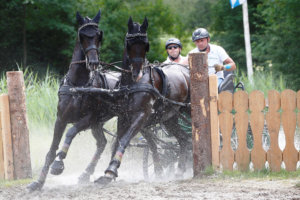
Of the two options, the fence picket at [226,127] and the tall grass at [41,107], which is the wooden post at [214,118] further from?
the tall grass at [41,107]

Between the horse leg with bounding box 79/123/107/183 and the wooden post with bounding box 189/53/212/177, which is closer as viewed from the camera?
the wooden post with bounding box 189/53/212/177

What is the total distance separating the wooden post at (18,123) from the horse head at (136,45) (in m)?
2.00

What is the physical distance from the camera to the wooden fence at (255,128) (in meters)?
6.75

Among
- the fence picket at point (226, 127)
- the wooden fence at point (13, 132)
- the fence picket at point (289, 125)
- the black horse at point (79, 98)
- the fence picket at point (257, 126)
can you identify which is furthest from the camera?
the wooden fence at point (13, 132)

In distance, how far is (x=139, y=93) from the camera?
6.63m

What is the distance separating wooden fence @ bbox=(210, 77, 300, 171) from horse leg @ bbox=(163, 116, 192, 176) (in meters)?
0.99

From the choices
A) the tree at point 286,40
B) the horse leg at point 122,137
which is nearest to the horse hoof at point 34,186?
the horse leg at point 122,137

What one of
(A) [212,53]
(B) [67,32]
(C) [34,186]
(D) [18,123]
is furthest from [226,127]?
(B) [67,32]

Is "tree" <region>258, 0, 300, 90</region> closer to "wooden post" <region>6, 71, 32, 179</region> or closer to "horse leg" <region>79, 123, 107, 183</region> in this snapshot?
"horse leg" <region>79, 123, 107, 183</region>

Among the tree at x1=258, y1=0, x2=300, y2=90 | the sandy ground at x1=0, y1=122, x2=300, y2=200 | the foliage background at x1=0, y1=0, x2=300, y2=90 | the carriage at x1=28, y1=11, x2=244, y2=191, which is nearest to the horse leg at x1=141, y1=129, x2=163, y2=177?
the sandy ground at x1=0, y1=122, x2=300, y2=200

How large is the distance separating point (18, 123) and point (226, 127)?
2935mm

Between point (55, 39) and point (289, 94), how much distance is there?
16.8 m

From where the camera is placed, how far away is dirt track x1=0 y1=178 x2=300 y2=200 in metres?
5.61

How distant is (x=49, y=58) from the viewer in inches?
885
